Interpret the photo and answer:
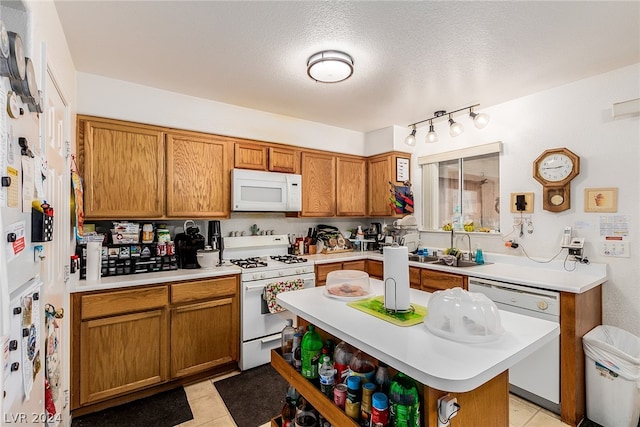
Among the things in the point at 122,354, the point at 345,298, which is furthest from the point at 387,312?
the point at 122,354

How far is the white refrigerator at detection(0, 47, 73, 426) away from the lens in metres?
0.76

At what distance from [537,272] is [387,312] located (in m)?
1.92

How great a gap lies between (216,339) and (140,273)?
0.83m

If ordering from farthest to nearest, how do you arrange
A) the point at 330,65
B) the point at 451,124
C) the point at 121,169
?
the point at 451,124 < the point at 121,169 < the point at 330,65

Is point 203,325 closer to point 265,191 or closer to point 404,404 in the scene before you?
point 265,191

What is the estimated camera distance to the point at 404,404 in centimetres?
100

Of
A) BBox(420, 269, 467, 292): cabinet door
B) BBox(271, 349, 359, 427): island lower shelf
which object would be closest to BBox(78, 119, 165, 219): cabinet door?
BBox(271, 349, 359, 427): island lower shelf

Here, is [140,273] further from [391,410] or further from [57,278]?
[391,410]

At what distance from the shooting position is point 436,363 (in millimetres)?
952

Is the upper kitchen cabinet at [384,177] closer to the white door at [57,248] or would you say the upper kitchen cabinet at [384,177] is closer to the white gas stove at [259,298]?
the white gas stove at [259,298]

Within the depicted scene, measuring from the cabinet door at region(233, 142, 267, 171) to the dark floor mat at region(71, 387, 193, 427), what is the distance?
2.05 m

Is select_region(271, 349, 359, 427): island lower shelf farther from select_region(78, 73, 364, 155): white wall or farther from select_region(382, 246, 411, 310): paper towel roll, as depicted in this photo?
select_region(78, 73, 364, 155): white wall

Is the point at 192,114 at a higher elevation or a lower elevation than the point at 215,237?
higher

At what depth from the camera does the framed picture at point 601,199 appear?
2.35 m
